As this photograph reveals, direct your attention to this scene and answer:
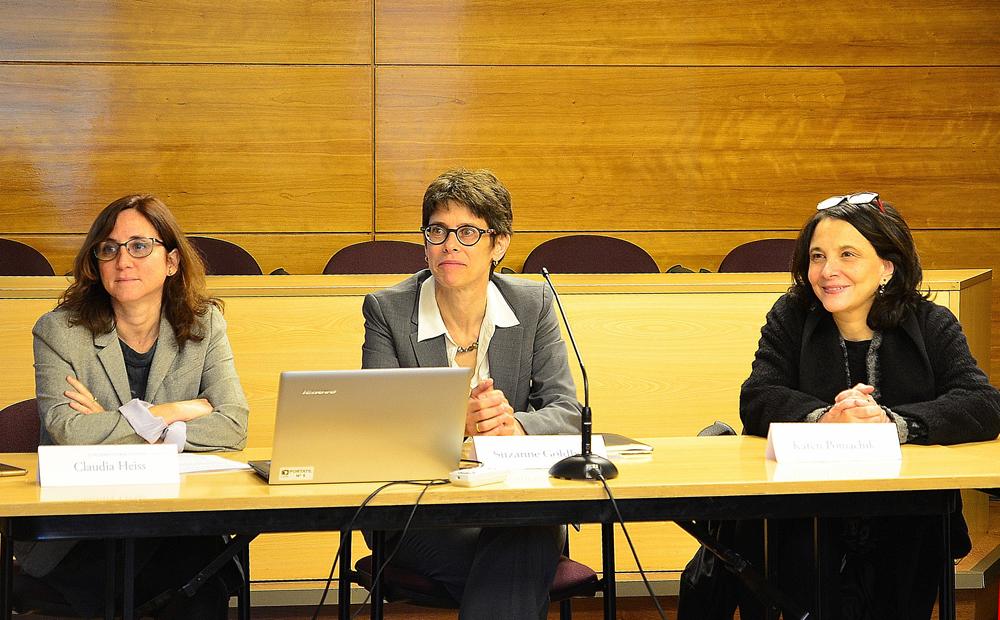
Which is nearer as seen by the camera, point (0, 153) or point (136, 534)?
point (136, 534)

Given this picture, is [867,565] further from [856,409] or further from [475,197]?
[475,197]

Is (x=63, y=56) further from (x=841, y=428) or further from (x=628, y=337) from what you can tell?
(x=841, y=428)

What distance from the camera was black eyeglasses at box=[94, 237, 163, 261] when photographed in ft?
7.76

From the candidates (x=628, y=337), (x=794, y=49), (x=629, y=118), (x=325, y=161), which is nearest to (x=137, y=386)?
(x=628, y=337)

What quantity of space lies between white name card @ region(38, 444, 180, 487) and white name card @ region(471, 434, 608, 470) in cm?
50

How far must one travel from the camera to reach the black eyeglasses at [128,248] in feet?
7.76

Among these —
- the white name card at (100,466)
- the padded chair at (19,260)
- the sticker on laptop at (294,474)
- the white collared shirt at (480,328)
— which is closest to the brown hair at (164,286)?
the white collared shirt at (480,328)

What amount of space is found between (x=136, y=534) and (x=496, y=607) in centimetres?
63

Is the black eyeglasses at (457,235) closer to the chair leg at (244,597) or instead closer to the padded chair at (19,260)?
the chair leg at (244,597)

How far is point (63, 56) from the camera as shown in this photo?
5426mm

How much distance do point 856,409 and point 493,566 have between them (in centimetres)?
75

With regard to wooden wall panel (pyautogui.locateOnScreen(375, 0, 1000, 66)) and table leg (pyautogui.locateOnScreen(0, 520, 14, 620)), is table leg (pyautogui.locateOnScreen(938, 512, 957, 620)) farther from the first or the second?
wooden wall panel (pyautogui.locateOnScreen(375, 0, 1000, 66))

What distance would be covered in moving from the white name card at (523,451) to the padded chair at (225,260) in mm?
2937

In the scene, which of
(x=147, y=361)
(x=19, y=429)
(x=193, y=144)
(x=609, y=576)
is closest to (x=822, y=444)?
(x=609, y=576)
